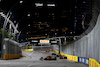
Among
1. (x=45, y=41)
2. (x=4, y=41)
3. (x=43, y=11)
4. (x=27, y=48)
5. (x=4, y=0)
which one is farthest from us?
(x=43, y=11)

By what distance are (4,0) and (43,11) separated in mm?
99848

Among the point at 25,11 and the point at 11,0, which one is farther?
the point at 25,11

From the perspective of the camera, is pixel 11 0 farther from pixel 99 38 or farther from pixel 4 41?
pixel 99 38

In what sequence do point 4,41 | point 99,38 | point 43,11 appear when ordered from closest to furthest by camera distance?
point 99,38
point 4,41
point 43,11

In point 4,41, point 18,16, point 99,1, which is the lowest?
point 4,41

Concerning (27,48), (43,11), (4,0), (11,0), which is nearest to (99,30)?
(4,0)

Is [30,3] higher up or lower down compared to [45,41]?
higher up

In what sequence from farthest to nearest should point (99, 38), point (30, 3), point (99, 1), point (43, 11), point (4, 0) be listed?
point (43, 11) < point (30, 3) < point (4, 0) < point (99, 38) < point (99, 1)

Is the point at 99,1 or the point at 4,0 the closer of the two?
the point at 99,1

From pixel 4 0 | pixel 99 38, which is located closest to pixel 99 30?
pixel 99 38

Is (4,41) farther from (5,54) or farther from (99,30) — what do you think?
(99,30)

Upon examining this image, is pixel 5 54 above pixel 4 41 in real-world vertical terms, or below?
below

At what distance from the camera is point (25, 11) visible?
119m

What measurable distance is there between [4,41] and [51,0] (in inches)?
4848
